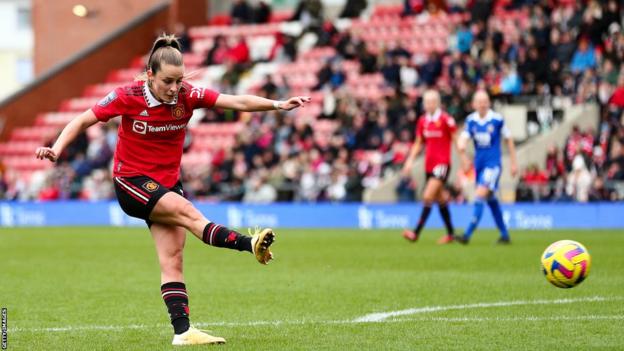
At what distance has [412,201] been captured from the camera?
28.1m

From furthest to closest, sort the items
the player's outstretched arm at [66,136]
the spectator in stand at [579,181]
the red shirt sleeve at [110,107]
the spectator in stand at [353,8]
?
1. the spectator in stand at [353,8]
2. the spectator in stand at [579,181]
3. the red shirt sleeve at [110,107]
4. the player's outstretched arm at [66,136]

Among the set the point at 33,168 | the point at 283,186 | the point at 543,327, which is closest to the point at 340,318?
the point at 543,327

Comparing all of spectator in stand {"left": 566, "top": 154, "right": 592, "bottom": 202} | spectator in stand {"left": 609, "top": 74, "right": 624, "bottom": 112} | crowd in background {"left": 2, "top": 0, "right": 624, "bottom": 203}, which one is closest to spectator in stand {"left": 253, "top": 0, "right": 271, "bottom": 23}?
crowd in background {"left": 2, "top": 0, "right": 624, "bottom": 203}

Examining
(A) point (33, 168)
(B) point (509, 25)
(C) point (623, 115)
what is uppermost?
(B) point (509, 25)

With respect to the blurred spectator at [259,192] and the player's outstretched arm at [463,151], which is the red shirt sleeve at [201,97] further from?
the blurred spectator at [259,192]

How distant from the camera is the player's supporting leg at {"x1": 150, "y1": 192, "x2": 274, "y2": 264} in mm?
8039

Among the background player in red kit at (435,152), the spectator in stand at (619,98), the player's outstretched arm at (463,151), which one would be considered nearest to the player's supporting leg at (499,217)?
the player's outstretched arm at (463,151)

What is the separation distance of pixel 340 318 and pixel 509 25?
76.2ft

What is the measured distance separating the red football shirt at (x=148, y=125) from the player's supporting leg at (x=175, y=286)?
0.36 metres

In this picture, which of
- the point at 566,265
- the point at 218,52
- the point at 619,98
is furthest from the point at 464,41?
the point at 566,265

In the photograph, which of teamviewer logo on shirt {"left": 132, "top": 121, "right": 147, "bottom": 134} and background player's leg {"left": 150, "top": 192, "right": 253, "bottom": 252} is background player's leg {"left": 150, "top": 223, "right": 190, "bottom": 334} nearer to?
background player's leg {"left": 150, "top": 192, "right": 253, "bottom": 252}

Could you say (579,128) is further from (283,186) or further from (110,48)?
(110,48)

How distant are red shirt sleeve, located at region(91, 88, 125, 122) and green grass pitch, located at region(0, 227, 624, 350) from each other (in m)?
1.59

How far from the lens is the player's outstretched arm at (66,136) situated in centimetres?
804
